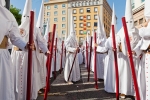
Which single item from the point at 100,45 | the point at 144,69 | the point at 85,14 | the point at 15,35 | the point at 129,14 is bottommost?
the point at 144,69

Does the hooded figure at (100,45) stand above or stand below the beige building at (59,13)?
below

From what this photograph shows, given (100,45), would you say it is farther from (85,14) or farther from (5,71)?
(85,14)

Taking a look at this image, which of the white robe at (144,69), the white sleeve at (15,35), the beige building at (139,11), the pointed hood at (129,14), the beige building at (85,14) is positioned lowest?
the white robe at (144,69)

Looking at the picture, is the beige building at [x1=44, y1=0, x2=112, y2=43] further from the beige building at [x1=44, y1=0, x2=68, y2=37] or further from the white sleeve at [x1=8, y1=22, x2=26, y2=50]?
the white sleeve at [x1=8, y1=22, x2=26, y2=50]

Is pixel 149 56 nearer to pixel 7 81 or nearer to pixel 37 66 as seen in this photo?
pixel 7 81

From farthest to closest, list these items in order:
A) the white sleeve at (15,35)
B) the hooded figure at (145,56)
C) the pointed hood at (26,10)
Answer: the pointed hood at (26,10) → the hooded figure at (145,56) → the white sleeve at (15,35)

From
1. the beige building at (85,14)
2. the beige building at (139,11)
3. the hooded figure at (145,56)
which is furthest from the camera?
the beige building at (85,14)

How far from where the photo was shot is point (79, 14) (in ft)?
198

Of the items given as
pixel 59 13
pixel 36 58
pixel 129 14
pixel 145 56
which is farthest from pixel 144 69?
pixel 59 13

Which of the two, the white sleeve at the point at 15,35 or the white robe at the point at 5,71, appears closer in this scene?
the white robe at the point at 5,71

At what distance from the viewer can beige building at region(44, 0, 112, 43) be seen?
58562mm

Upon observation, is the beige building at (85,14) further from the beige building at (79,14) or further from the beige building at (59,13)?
the beige building at (59,13)

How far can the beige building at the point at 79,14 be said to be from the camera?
58.6 metres

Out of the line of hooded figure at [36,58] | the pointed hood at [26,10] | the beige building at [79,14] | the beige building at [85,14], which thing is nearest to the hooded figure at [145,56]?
the line of hooded figure at [36,58]
